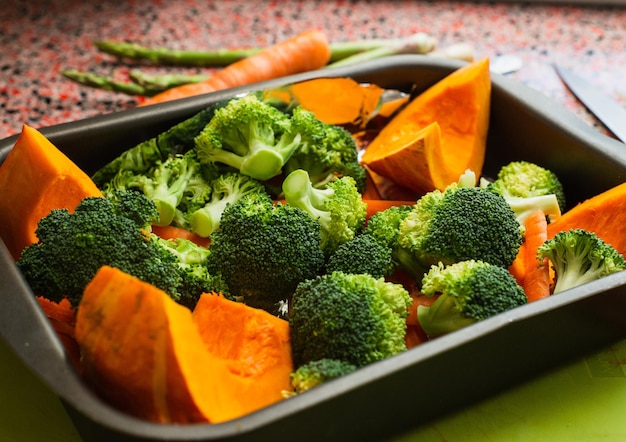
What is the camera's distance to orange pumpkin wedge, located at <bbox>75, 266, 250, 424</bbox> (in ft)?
2.28

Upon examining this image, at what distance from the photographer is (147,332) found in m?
0.70

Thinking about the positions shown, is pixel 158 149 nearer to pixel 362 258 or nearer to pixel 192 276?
pixel 192 276

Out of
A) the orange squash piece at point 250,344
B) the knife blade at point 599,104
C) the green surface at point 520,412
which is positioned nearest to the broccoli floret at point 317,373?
the orange squash piece at point 250,344

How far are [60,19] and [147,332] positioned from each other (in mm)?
1588

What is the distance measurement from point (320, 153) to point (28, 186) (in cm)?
47

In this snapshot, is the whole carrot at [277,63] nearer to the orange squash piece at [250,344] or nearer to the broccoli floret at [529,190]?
the broccoli floret at [529,190]

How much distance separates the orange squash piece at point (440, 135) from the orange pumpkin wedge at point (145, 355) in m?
0.57

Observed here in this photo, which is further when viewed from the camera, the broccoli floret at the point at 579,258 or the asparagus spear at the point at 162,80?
the asparagus spear at the point at 162,80

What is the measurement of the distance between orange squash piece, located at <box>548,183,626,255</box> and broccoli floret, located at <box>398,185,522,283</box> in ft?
0.33

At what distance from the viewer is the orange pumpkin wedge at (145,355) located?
0.69 m

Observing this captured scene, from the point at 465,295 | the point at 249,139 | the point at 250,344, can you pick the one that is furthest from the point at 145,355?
the point at 249,139

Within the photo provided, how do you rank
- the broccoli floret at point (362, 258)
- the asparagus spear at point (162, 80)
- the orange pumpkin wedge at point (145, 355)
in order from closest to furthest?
the orange pumpkin wedge at point (145, 355)
the broccoli floret at point (362, 258)
the asparagus spear at point (162, 80)

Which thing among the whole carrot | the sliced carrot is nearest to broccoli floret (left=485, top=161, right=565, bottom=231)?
the sliced carrot

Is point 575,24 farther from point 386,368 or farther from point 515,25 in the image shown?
point 386,368
